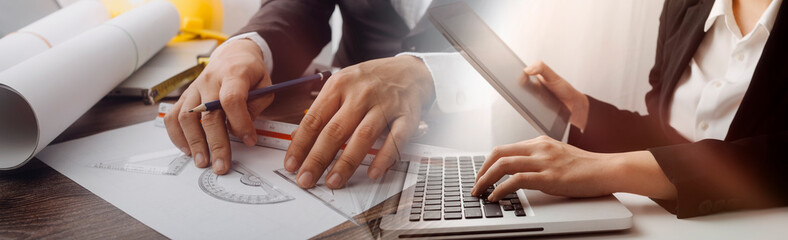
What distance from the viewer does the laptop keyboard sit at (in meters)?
A: 0.22

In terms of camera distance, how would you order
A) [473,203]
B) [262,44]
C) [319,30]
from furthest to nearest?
[319,30]
[262,44]
[473,203]

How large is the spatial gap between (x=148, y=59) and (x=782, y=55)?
0.51 m

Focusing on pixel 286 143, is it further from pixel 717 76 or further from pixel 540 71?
pixel 717 76

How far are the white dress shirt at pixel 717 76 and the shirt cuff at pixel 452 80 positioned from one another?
23 cm

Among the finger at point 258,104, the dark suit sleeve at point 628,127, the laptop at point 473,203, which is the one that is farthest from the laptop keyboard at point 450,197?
the dark suit sleeve at point 628,127

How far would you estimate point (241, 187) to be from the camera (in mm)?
275

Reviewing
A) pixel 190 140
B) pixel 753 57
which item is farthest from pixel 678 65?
pixel 190 140

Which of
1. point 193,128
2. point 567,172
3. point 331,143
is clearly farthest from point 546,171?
point 193,128

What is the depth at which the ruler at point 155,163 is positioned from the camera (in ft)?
1.02

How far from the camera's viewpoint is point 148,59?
1.51 feet

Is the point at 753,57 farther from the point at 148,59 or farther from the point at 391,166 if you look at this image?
the point at 148,59

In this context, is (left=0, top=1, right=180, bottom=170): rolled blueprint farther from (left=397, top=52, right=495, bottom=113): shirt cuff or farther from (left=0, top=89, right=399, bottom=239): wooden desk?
(left=397, top=52, right=495, bottom=113): shirt cuff

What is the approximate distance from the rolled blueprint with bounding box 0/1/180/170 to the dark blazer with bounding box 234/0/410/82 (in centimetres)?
11

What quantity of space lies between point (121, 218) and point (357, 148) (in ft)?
0.43
